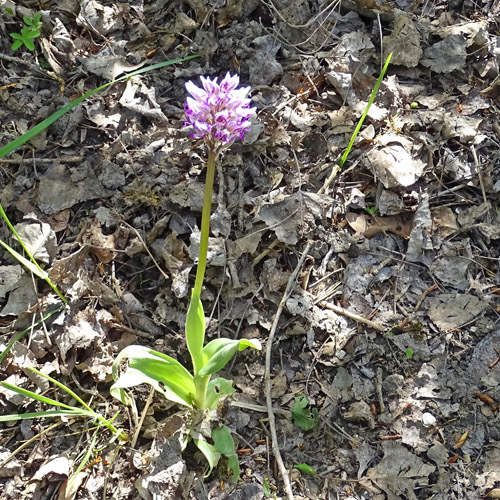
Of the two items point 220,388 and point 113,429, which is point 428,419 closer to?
point 220,388

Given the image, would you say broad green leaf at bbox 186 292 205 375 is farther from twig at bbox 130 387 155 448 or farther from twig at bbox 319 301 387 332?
twig at bbox 319 301 387 332

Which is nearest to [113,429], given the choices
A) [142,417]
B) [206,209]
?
[142,417]

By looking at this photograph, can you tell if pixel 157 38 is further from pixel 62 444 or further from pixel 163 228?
pixel 62 444

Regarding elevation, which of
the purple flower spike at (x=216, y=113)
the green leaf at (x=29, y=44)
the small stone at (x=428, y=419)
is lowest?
the small stone at (x=428, y=419)

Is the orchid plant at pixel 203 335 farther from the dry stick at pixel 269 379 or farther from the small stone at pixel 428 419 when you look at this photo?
the small stone at pixel 428 419

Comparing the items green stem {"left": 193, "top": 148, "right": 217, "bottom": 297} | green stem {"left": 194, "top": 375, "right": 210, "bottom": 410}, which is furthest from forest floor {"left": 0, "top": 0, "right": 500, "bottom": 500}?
green stem {"left": 193, "top": 148, "right": 217, "bottom": 297}

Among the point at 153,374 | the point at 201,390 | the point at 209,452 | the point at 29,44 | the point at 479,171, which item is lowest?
the point at 209,452

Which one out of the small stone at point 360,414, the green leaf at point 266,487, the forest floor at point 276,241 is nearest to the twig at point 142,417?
the forest floor at point 276,241

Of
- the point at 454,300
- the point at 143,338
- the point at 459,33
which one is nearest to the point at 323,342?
the point at 454,300
